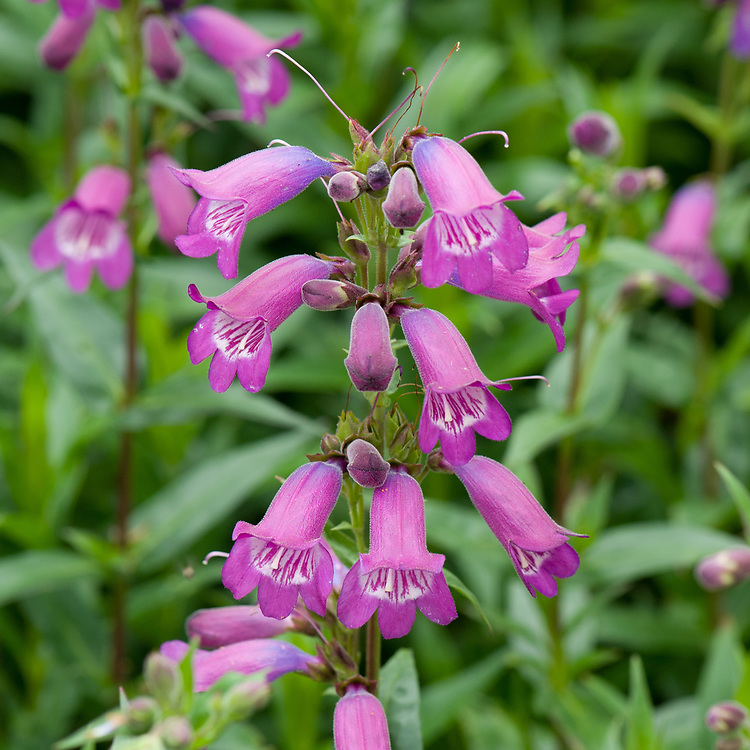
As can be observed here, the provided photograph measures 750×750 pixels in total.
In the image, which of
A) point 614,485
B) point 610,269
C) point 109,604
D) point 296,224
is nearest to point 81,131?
point 296,224

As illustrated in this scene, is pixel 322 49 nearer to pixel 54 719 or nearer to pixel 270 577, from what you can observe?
pixel 54 719

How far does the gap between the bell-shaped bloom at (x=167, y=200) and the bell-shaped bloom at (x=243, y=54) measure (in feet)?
1.24

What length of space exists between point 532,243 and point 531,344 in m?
2.11

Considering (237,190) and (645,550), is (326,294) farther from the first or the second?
(645,550)

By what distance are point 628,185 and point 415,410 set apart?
3.44ft

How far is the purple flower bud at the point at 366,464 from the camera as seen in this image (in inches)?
64.3

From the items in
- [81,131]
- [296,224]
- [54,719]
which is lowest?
[54,719]

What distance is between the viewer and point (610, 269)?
341 cm

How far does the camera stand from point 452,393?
1.67 m

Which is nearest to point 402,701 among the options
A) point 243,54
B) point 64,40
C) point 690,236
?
point 243,54

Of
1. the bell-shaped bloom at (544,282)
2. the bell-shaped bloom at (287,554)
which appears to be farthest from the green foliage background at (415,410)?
the bell-shaped bloom at (544,282)

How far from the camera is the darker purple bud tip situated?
63.7 inches

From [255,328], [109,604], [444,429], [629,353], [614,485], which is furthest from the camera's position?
[614,485]

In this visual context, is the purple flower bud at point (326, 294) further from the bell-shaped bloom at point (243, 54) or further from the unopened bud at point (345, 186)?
the bell-shaped bloom at point (243, 54)
